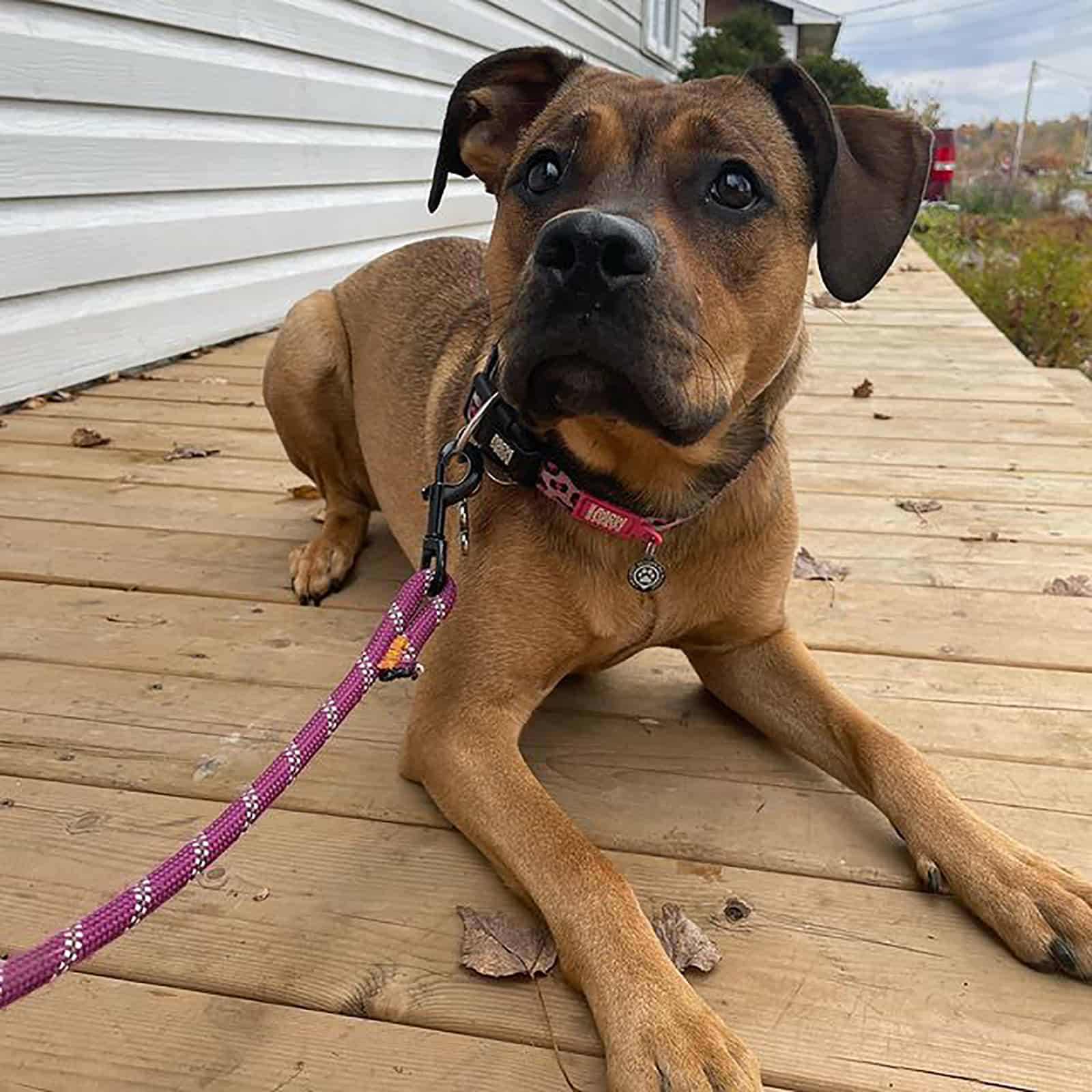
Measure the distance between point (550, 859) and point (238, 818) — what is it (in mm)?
531

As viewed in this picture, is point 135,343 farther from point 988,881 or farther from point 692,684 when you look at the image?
point 988,881

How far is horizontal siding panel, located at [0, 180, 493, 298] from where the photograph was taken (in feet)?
15.0

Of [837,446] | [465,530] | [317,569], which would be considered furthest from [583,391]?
[837,446]

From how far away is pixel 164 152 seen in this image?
5.32 meters

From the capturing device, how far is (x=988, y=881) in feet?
5.98

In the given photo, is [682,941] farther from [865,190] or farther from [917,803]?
[865,190]

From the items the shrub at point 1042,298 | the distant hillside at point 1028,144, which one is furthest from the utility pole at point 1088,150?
the shrub at point 1042,298

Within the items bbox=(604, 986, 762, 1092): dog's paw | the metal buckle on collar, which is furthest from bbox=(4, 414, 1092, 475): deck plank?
bbox=(604, 986, 762, 1092): dog's paw

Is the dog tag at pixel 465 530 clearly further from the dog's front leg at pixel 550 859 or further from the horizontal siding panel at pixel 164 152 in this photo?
the horizontal siding panel at pixel 164 152

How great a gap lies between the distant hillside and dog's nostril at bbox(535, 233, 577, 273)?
2495cm

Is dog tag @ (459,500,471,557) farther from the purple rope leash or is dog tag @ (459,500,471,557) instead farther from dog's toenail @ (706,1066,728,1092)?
dog's toenail @ (706,1066,728,1092)

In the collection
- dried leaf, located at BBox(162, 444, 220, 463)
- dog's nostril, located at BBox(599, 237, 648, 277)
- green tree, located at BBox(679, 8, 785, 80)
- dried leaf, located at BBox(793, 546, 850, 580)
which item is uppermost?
green tree, located at BBox(679, 8, 785, 80)

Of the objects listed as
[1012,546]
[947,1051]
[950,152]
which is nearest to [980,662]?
[1012,546]

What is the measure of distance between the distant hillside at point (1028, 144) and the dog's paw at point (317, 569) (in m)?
24.1
